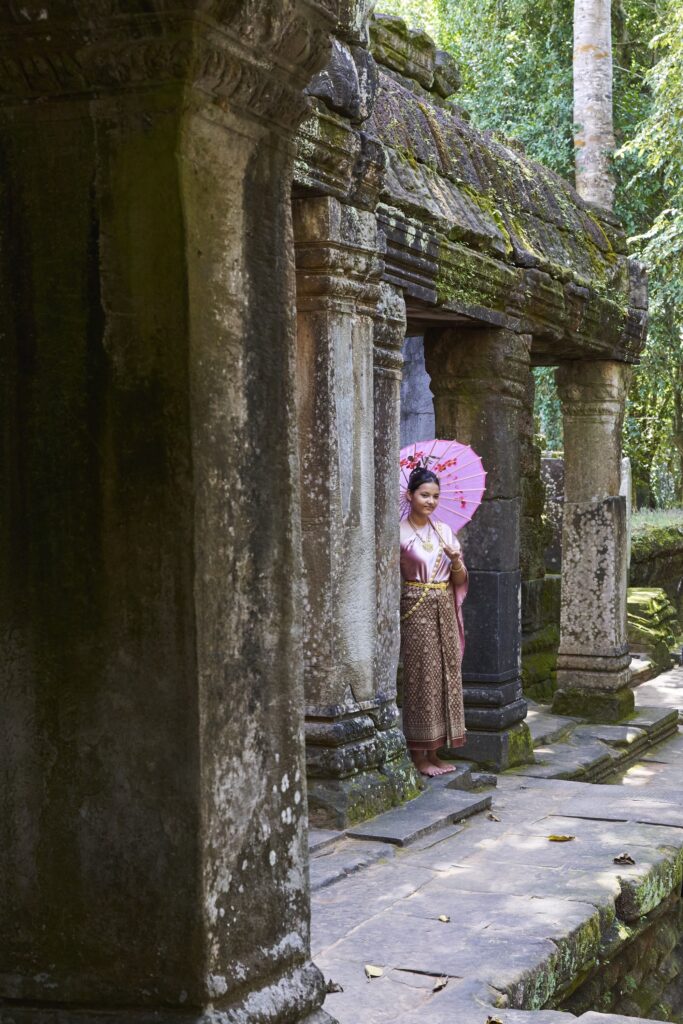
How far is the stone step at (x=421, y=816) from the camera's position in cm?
542

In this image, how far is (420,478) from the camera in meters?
6.95

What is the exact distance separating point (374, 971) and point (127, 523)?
2220mm

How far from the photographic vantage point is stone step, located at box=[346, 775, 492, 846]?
5.42m

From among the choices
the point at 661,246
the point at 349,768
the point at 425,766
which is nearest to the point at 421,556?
the point at 425,766

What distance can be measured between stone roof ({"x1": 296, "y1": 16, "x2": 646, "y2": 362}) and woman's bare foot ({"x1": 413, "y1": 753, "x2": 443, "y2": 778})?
240cm

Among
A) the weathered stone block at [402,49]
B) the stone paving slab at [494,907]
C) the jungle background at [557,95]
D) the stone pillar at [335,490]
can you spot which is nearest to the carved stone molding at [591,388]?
the weathered stone block at [402,49]

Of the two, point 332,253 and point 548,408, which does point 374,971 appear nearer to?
point 332,253

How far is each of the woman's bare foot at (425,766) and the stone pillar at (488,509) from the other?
634 millimetres

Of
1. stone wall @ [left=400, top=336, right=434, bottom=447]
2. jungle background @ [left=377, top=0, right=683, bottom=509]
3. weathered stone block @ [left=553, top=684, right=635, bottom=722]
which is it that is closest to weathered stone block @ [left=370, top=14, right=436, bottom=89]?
stone wall @ [left=400, top=336, right=434, bottom=447]

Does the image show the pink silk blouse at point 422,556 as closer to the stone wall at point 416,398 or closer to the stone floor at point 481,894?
the stone floor at point 481,894

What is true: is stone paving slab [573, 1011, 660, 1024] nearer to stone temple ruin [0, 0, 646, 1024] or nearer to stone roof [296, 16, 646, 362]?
stone temple ruin [0, 0, 646, 1024]

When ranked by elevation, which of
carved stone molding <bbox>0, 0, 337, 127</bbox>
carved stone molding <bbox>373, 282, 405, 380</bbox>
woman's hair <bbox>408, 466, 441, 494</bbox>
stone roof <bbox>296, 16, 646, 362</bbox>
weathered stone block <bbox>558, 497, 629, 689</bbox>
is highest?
stone roof <bbox>296, 16, 646, 362</bbox>

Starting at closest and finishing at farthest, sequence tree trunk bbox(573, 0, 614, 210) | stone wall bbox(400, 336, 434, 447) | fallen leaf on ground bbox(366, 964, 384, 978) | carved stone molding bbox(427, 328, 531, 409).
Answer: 1. fallen leaf on ground bbox(366, 964, 384, 978)
2. carved stone molding bbox(427, 328, 531, 409)
3. stone wall bbox(400, 336, 434, 447)
4. tree trunk bbox(573, 0, 614, 210)

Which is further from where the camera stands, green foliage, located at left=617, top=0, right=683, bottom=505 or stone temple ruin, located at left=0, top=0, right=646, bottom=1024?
green foliage, located at left=617, top=0, right=683, bottom=505
